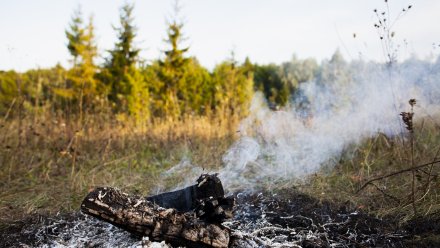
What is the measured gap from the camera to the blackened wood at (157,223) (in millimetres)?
2246

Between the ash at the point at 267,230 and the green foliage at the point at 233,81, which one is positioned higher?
the green foliage at the point at 233,81

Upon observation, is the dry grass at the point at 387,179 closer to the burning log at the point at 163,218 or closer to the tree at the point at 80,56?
the burning log at the point at 163,218

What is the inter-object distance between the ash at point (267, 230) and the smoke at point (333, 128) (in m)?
0.82

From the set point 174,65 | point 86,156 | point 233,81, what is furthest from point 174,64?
point 86,156

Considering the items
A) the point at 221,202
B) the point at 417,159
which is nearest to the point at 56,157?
the point at 221,202

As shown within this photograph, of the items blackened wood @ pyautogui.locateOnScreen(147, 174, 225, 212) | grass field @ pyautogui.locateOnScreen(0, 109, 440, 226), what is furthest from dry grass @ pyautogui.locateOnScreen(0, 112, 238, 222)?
blackened wood @ pyautogui.locateOnScreen(147, 174, 225, 212)

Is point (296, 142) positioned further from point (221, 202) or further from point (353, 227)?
point (221, 202)

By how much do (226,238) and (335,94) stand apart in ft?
14.7

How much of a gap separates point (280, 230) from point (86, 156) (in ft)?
12.3

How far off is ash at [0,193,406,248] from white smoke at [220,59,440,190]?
86 cm

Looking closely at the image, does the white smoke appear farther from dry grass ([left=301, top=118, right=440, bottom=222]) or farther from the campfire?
the campfire

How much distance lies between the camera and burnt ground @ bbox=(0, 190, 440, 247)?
246cm

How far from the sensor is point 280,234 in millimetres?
2605

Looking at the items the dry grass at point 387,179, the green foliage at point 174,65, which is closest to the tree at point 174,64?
the green foliage at point 174,65
